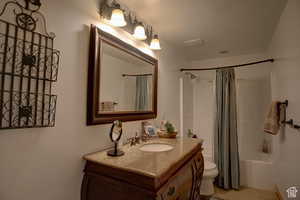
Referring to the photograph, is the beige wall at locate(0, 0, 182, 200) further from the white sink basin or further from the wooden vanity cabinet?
the white sink basin

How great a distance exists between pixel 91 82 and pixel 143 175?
760mm

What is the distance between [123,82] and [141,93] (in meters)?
0.32

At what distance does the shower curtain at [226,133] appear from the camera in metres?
2.44

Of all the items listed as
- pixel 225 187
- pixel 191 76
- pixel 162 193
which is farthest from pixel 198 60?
pixel 162 193

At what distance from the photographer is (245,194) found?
7.55ft

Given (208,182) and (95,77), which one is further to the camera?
(208,182)

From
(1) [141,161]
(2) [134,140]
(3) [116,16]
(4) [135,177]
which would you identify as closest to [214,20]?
(3) [116,16]

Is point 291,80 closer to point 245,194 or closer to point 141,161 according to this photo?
point 141,161

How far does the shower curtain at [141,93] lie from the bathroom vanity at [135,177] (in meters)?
0.57

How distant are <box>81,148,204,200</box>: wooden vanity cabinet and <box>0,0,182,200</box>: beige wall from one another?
0.33ft

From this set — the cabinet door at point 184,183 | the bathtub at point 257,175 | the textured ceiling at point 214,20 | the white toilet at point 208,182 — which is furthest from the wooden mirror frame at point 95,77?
the bathtub at point 257,175

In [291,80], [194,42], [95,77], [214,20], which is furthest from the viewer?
[194,42]

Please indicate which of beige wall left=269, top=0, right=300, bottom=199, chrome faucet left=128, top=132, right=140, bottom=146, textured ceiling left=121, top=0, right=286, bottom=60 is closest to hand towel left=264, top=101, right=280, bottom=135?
beige wall left=269, top=0, right=300, bottom=199

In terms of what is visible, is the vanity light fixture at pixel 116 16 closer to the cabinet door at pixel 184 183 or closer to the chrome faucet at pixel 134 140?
the chrome faucet at pixel 134 140
